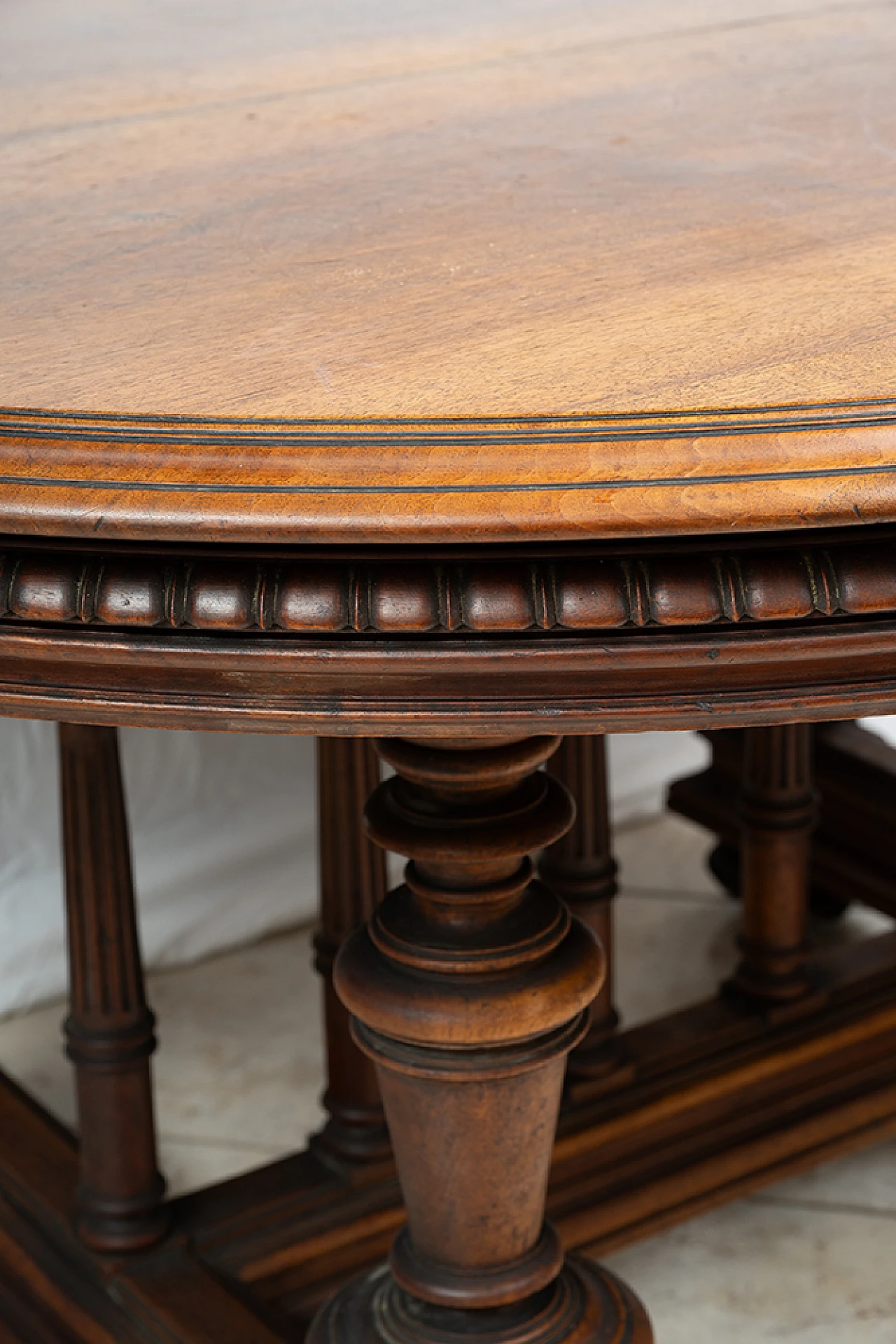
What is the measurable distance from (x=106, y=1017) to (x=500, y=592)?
2.01 ft

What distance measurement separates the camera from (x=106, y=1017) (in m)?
0.94

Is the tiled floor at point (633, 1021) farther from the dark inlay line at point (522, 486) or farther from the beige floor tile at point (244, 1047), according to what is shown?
the dark inlay line at point (522, 486)

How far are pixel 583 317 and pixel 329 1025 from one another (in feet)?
2.21

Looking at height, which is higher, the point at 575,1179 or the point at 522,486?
the point at 522,486

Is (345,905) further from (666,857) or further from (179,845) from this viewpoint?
(666,857)

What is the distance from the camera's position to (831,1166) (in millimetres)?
1229

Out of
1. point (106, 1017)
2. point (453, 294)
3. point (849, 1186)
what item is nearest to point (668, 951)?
point (849, 1186)

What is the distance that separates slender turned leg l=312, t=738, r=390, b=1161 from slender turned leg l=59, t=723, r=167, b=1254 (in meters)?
0.12

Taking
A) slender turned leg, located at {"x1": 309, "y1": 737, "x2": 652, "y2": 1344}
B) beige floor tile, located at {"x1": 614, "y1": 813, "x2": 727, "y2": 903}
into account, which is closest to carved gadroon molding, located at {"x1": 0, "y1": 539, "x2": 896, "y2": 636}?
slender turned leg, located at {"x1": 309, "y1": 737, "x2": 652, "y2": 1344}

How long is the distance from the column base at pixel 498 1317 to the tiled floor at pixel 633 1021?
294 millimetres

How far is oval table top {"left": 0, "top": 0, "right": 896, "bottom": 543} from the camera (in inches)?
15.1

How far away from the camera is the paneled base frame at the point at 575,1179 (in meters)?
0.93

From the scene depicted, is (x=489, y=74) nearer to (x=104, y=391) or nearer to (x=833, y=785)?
(x=104, y=391)

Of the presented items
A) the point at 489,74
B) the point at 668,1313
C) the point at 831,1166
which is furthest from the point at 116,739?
the point at 831,1166
